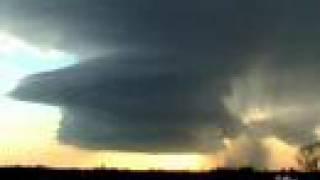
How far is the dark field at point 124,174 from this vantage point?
138250 mm

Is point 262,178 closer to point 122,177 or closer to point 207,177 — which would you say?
point 207,177

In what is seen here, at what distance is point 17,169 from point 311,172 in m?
38.4

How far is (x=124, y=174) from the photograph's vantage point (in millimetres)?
140375

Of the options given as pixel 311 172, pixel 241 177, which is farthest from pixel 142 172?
pixel 311 172

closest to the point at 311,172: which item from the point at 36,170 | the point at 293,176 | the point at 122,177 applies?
the point at 293,176

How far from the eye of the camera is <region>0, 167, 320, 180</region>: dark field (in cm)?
13825

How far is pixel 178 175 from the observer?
143 m

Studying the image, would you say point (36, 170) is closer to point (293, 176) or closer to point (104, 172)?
point (104, 172)

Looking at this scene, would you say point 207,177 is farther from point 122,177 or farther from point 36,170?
point 36,170

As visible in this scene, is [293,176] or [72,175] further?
[293,176]

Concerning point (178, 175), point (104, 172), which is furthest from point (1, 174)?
point (178, 175)

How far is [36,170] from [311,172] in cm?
3623

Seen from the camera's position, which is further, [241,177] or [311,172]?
[311,172]

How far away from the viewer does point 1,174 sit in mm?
137375
